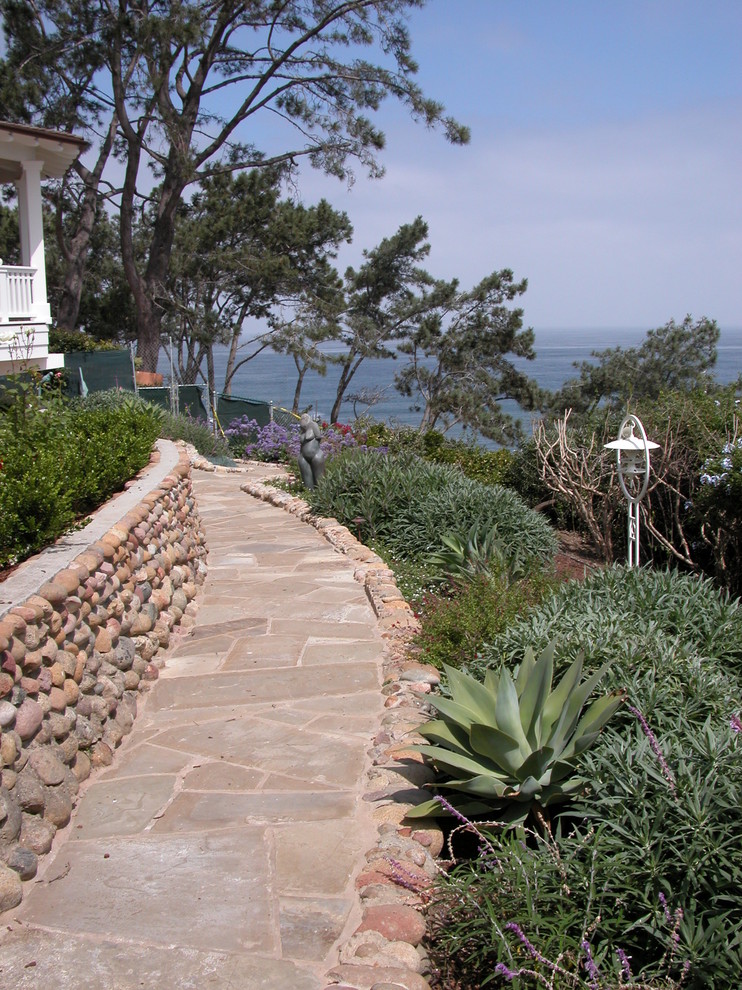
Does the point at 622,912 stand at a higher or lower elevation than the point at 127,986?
higher

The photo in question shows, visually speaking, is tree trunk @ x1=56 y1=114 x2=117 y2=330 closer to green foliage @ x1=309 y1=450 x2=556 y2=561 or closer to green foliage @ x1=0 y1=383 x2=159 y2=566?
green foliage @ x1=309 y1=450 x2=556 y2=561

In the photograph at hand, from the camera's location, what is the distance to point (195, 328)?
27250 mm

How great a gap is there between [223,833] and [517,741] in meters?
1.29

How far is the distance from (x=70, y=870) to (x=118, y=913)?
1.36 feet

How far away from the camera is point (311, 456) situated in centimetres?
1238

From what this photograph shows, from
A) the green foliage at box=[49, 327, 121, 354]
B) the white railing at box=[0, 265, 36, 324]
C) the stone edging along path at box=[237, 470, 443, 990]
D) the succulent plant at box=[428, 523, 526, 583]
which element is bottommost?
the stone edging along path at box=[237, 470, 443, 990]

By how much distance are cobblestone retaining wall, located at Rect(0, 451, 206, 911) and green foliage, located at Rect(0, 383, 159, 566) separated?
1.05 feet

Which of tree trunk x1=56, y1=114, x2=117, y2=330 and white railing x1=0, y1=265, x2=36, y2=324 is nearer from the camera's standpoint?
white railing x1=0, y1=265, x2=36, y2=324

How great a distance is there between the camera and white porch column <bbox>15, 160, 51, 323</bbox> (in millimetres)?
13125

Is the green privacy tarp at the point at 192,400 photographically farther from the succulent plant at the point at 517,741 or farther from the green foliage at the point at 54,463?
the succulent plant at the point at 517,741

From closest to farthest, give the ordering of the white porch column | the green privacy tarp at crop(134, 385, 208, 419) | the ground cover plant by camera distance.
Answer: the ground cover plant
the white porch column
the green privacy tarp at crop(134, 385, 208, 419)

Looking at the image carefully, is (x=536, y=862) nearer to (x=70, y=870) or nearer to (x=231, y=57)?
(x=70, y=870)

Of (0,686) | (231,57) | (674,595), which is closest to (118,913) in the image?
(0,686)

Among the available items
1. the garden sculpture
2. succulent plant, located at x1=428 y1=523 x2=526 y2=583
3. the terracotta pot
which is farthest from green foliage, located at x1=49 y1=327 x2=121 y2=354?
succulent plant, located at x1=428 y1=523 x2=526 y2=583
